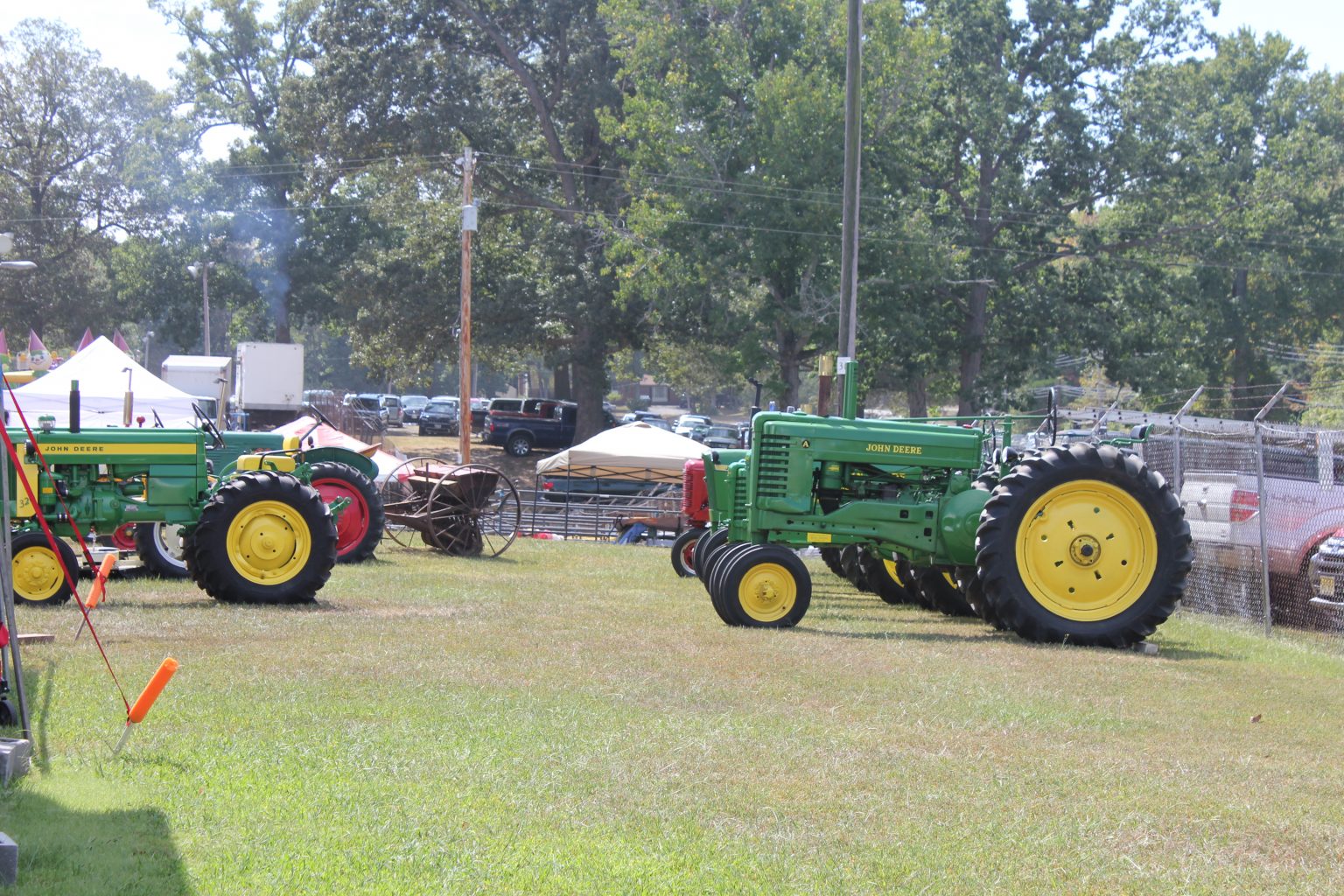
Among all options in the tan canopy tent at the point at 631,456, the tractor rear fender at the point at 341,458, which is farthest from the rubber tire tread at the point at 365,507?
the tan canopy tent at the point at 631,456

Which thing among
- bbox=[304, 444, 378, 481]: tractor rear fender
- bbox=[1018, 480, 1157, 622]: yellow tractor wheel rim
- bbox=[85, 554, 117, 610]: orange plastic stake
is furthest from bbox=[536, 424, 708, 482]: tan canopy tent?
bbox=[85, 554, 117, 610]: orange plastic stake

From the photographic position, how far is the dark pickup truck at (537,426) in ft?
163

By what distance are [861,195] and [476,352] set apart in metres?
15.8

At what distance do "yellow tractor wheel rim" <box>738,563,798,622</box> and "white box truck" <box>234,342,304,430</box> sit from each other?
35.8 m

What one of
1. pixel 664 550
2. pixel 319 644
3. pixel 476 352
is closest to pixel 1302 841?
pixel 319 644

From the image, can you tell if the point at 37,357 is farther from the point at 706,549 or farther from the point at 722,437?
the point at 722,437

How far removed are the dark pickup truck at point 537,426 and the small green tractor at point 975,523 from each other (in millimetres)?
37510

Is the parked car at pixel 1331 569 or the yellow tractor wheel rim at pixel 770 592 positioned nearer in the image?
the yellow tractor wheel rim at pixel 770 592

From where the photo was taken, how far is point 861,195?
112ft

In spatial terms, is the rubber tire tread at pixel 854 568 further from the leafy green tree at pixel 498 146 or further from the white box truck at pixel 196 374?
the white box truck at pixel 196 374

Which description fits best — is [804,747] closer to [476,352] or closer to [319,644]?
[319,644]

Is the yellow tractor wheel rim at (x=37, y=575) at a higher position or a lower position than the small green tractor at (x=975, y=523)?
lower

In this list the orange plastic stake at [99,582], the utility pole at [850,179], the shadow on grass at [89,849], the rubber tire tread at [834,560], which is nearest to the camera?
the shadow on grass at [89,849]

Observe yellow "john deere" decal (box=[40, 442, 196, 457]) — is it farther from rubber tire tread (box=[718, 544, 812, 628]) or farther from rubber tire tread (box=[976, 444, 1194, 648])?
rubber tire tread (box=[976, 444, 1194, 648])
